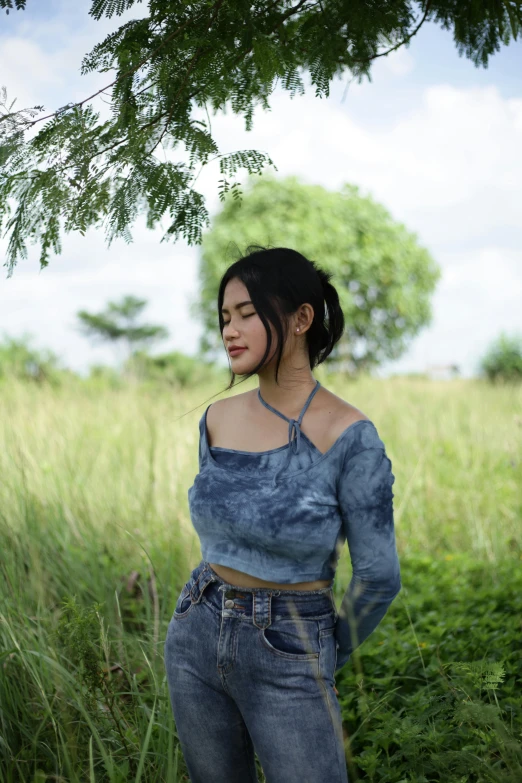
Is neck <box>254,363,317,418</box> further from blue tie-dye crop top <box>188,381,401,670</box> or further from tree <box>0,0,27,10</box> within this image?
tree <box>0,0,27,10</box>

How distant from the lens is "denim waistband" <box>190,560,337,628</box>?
1.78 metres

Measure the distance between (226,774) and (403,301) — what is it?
59.5ft

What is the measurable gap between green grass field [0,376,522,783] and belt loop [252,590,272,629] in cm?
56

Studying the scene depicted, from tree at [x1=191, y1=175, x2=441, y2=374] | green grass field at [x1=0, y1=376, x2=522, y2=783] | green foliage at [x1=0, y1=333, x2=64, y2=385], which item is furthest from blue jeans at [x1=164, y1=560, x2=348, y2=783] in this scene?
tree at [x1=191, y1=175, x2=441, y2=374]

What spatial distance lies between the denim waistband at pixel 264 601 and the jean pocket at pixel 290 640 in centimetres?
2

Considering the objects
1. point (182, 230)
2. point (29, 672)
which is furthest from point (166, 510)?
point (182, 230)

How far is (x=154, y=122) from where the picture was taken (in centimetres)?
247

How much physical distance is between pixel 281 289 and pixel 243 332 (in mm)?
160

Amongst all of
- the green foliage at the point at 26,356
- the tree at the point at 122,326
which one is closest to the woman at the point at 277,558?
the green foliage at the point at 26,356

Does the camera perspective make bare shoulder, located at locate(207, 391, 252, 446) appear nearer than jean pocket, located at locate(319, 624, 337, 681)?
No

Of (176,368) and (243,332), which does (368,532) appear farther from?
(176,368)

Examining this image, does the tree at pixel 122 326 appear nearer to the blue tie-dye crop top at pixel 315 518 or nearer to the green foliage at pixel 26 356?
the green foliage at pixel 26 356

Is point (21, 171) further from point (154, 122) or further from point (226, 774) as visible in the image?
point (226, 774)

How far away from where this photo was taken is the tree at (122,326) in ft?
140
